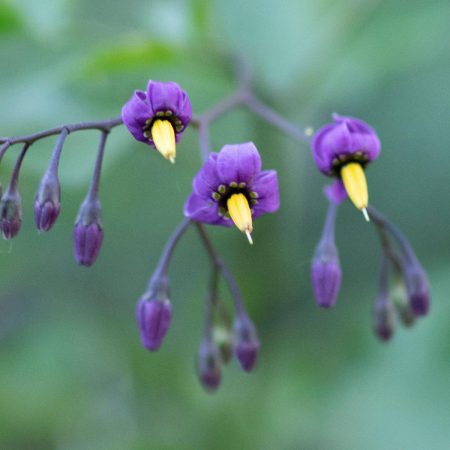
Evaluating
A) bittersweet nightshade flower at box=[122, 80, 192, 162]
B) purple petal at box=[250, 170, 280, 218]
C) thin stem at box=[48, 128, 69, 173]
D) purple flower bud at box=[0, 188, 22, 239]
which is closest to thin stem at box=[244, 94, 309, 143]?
purple petal at box=[250, 170, 280, 218]

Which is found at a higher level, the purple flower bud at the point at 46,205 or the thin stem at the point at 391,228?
the thin stem at the point at 391,228

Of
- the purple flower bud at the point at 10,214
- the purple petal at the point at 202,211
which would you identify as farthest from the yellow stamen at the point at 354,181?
the purple flower bud at the point at 10,214

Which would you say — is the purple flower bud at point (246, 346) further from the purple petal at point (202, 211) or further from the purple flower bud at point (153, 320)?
the purple petal at point (202, 211)

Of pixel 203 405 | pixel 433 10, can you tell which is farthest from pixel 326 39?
pixel 203 405

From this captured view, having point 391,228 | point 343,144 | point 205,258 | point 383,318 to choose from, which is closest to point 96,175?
point 343,144

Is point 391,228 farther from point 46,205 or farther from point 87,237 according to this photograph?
point 46,205

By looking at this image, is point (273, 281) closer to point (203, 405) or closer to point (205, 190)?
point (203, 405)
